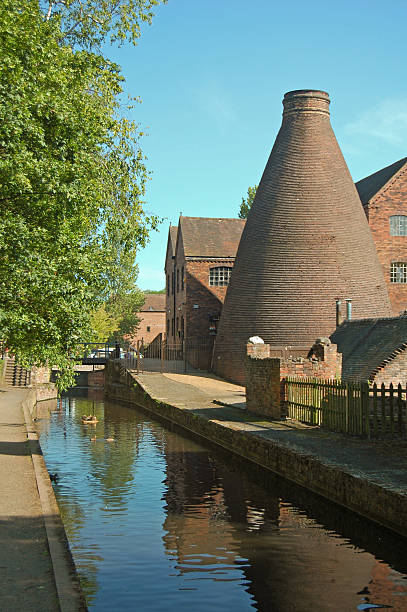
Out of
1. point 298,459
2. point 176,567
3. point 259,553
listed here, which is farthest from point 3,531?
point 298,459

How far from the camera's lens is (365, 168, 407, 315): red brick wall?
35.0 meters

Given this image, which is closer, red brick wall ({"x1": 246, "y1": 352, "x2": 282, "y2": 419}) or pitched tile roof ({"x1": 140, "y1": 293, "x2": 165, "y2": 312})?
red brick wall ({"x1": 246, "y1": 352, "x2": 282, "y2": 419})

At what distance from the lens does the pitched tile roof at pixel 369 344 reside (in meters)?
23.2

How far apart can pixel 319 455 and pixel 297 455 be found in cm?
48

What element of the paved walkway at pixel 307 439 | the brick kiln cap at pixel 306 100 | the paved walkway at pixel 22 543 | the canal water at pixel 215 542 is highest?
the brick kiln cap at pixel 306 100

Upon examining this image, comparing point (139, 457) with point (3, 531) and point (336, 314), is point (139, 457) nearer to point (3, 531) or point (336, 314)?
point (3, 531)

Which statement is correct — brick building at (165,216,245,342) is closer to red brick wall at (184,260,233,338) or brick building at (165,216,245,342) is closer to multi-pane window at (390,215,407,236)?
red brick wall at (184,260,233,338)

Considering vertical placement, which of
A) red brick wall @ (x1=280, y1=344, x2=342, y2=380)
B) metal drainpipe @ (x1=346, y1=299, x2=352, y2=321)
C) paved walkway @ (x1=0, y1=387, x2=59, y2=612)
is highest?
metal drainpipe @ (x1=346, y1=299, x2=352, y2=321)

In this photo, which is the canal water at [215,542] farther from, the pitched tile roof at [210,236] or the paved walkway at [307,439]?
the pitched tile roof at [210,236]

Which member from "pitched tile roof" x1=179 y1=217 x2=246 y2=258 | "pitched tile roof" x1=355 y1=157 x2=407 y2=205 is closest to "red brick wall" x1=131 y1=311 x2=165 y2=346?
"pitched tile roof" x1=179 y1=217 x2=246 y2=258

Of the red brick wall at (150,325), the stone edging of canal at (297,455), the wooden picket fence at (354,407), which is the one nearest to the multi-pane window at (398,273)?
the stone edging of canal at (297,455)

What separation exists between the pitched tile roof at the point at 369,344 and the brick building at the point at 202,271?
13834 millimetres

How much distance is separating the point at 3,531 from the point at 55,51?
8616mm

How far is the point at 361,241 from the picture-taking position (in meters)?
29.9
